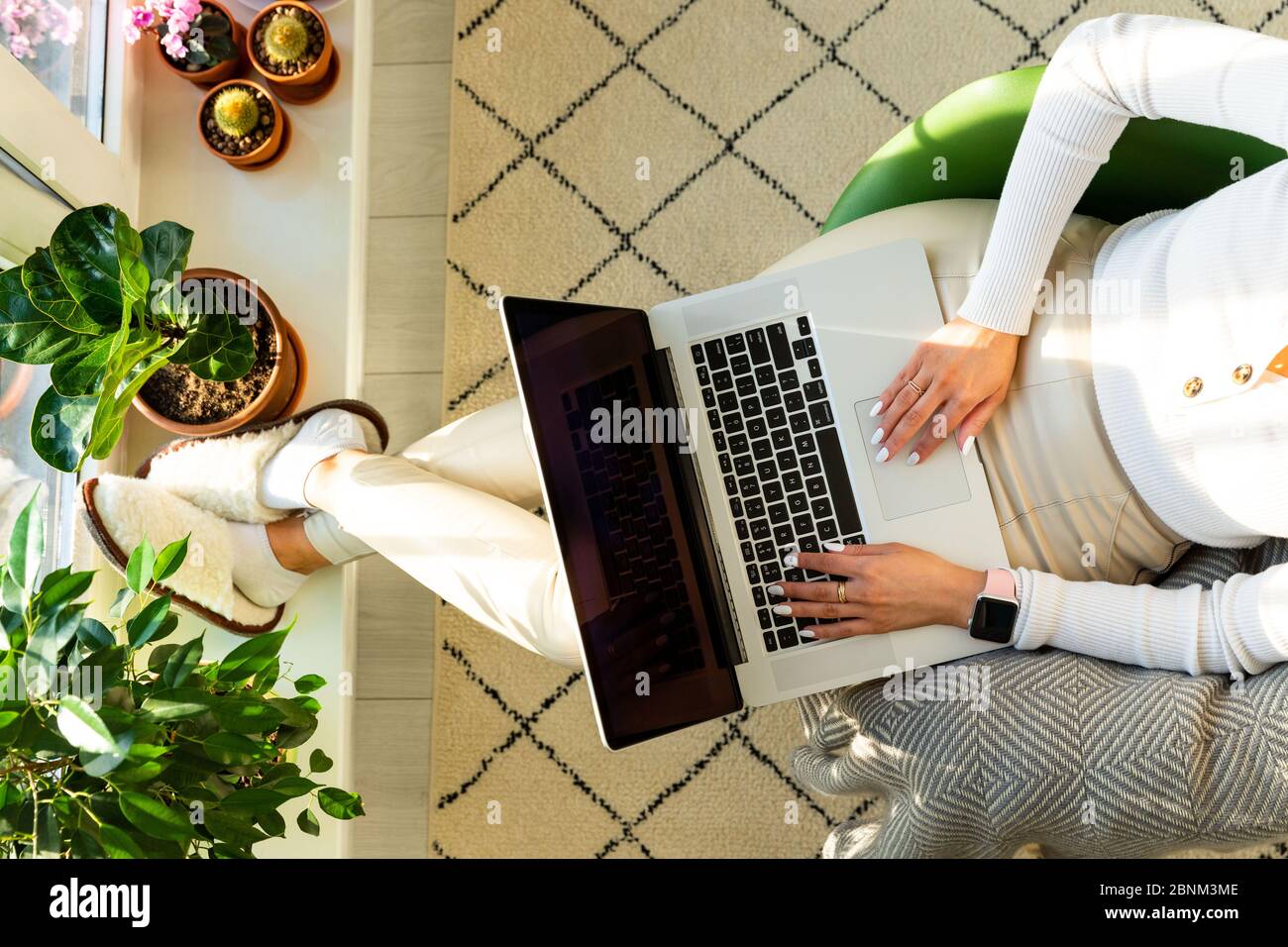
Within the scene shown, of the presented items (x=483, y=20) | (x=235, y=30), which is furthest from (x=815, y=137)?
(x=235, y=30)

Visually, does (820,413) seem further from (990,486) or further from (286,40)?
(286,40)

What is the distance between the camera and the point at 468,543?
1.18 m

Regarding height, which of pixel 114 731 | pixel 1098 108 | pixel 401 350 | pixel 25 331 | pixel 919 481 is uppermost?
pixel 401 350

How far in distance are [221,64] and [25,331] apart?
633mm

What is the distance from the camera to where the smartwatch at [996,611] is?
1.02 meters

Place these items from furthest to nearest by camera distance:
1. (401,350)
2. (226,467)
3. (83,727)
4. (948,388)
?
(401,350) < (226,467) < (948,388) < (83,727)

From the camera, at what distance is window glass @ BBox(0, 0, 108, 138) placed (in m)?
1.14

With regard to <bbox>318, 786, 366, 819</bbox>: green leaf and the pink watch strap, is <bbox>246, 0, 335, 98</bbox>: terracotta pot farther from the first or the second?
the pink watch strap

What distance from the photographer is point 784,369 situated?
1.12 metres

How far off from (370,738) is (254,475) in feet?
1.69

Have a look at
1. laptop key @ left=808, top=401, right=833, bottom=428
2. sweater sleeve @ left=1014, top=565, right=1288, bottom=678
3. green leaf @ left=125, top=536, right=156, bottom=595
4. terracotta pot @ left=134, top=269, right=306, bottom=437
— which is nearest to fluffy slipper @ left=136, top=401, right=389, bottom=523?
terracotta pot @ left=134, top=269, right=306, bottom=437

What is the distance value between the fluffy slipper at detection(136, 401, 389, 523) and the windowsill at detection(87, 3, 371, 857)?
0.48 feet

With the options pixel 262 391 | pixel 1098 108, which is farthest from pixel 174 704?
pixel 1098 108
